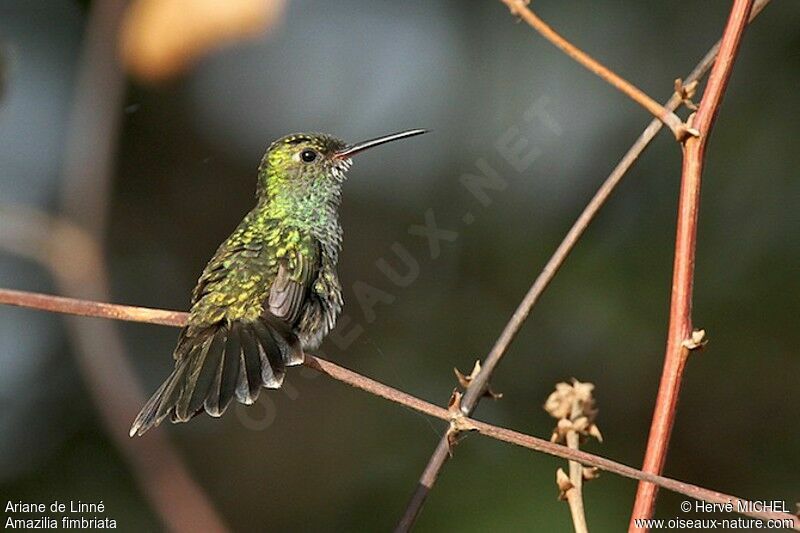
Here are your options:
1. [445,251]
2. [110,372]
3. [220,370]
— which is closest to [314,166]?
[220,370]

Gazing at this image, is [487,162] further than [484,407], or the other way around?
[487,162]

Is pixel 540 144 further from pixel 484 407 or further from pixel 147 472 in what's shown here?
pixel 147 472

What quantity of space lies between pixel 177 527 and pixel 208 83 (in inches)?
156

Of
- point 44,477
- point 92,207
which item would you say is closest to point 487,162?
point 44,477

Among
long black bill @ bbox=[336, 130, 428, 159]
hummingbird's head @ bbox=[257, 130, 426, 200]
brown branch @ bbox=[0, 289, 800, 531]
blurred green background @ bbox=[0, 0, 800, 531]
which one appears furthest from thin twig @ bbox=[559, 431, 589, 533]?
blurred green background @ bbox=[0, 0, 800, 531]

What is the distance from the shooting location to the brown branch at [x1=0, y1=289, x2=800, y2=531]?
1.44 metres

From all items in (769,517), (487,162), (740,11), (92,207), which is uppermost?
(487,162)

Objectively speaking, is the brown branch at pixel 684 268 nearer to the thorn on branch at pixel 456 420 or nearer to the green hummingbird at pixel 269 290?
the thorn on branch at pixel 456 420

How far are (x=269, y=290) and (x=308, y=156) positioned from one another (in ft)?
1.57

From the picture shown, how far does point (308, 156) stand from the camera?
3293 mm

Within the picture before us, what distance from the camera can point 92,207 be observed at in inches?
85.5

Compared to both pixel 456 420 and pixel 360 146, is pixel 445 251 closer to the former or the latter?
pixel 360 146

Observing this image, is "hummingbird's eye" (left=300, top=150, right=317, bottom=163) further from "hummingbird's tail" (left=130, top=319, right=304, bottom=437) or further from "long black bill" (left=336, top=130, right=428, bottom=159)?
"hummingbird's tail" (left=130, top=319, right=304, bottom=437)

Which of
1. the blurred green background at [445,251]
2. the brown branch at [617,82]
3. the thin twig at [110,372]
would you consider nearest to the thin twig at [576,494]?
the brown branch at [617,82]
